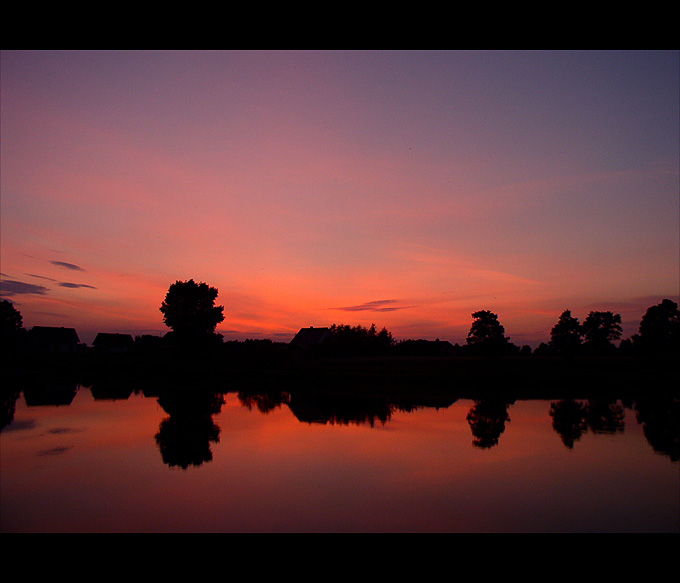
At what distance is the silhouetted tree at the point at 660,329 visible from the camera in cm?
7825

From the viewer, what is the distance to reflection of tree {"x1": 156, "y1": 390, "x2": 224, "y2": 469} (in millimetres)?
16219

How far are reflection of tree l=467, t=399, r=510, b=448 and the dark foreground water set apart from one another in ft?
0.53

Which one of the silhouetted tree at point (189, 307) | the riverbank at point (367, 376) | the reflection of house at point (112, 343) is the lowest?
the riverbank at point (367, 376)

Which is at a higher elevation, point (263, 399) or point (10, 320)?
point (10, 320)

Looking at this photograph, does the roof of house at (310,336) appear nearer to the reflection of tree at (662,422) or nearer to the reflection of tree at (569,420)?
the reflection of tree at (569,420)

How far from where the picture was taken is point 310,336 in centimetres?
10250

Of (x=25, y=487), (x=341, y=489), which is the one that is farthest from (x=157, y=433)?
(x=341, y=489)

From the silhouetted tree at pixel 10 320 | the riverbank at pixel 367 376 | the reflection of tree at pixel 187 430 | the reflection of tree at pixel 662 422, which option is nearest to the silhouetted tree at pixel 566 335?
the riverbank at pixel 367 376

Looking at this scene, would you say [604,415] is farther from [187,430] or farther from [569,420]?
[187,430]

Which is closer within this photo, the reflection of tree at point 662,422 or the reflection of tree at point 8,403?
the reflection of tree at point 662,422

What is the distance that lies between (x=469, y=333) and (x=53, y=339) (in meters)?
88.8

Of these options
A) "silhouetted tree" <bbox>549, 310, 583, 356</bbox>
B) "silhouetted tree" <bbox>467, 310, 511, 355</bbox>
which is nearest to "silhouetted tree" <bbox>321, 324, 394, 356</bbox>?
"silhouetted tree" <bbox>467, 310, 511, 355</bbox>

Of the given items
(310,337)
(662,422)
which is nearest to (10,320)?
(310,337)
